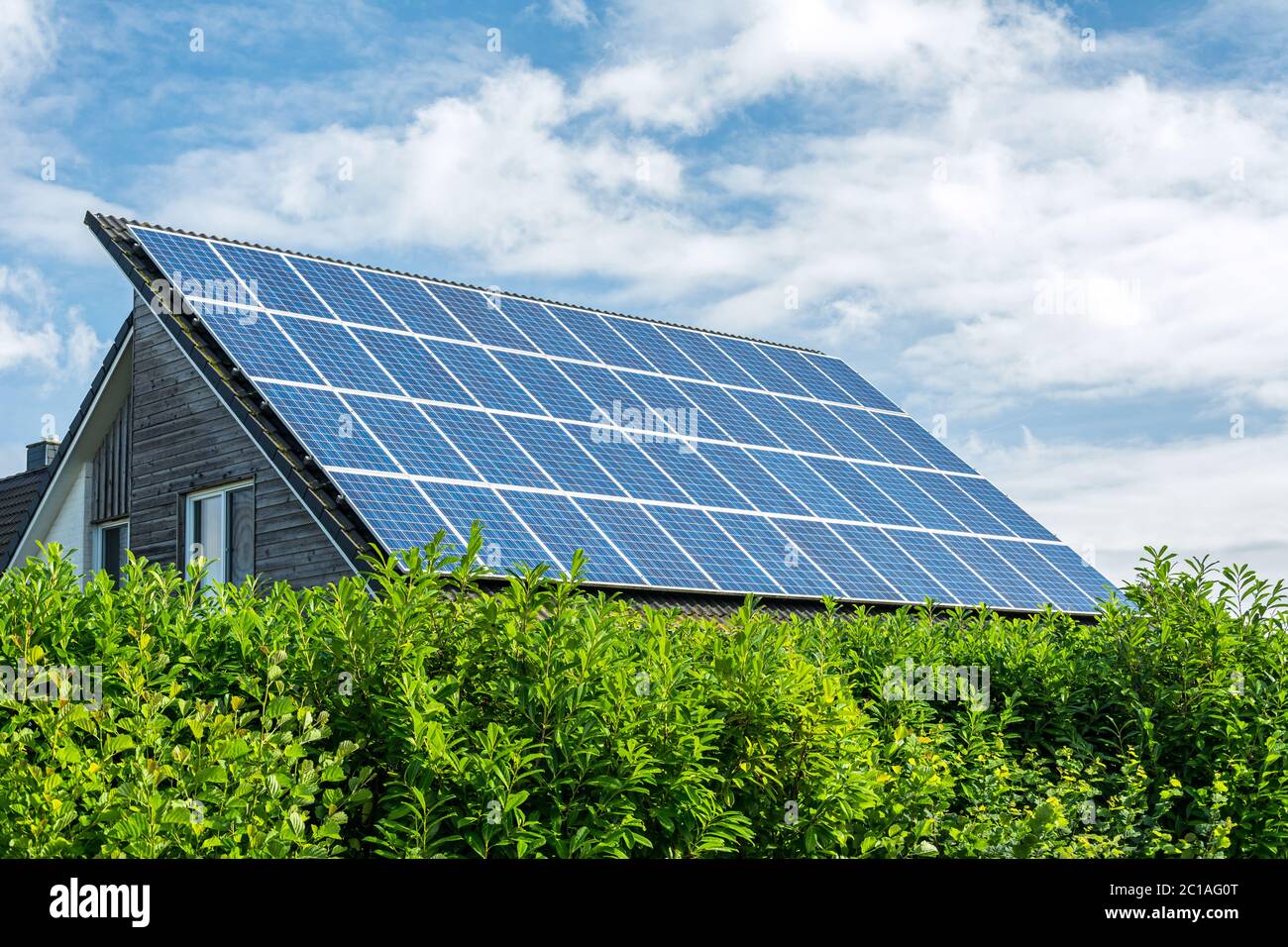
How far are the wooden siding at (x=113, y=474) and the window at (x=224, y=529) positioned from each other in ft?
8.80

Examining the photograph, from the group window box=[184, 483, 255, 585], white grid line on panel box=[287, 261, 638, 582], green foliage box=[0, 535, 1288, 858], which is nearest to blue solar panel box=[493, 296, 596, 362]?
white grid line on panel box=[287, 261, 638, 582]

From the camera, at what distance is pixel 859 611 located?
11906 millimetres

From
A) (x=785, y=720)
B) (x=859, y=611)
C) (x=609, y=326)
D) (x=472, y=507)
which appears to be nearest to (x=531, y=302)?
(x=609, y=326)

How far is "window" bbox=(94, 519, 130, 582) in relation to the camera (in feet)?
77.4

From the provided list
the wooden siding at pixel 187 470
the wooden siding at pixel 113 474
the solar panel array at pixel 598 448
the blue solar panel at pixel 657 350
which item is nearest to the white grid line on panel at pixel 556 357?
the solar panel array at pixel 598 448

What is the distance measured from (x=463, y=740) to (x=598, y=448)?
14.4 metres

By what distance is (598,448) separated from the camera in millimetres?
21594

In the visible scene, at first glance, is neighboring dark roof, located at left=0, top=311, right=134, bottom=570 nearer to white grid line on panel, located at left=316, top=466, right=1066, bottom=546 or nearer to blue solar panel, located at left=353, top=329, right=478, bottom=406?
blue solar panel, located at left=353, top=329, right=478, bottom=406

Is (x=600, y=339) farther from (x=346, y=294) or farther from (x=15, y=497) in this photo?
(x=15, y=497)

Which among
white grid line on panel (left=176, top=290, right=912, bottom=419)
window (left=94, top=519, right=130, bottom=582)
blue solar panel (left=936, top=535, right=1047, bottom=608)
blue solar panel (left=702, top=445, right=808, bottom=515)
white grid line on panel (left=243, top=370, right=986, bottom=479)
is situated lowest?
blue solar panel (left=936, top=535, right=1047, bottom=608)

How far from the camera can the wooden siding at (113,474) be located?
22.9m

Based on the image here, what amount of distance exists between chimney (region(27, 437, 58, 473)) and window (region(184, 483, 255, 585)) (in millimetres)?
15140

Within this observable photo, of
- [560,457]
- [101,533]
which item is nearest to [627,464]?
[560,457]
